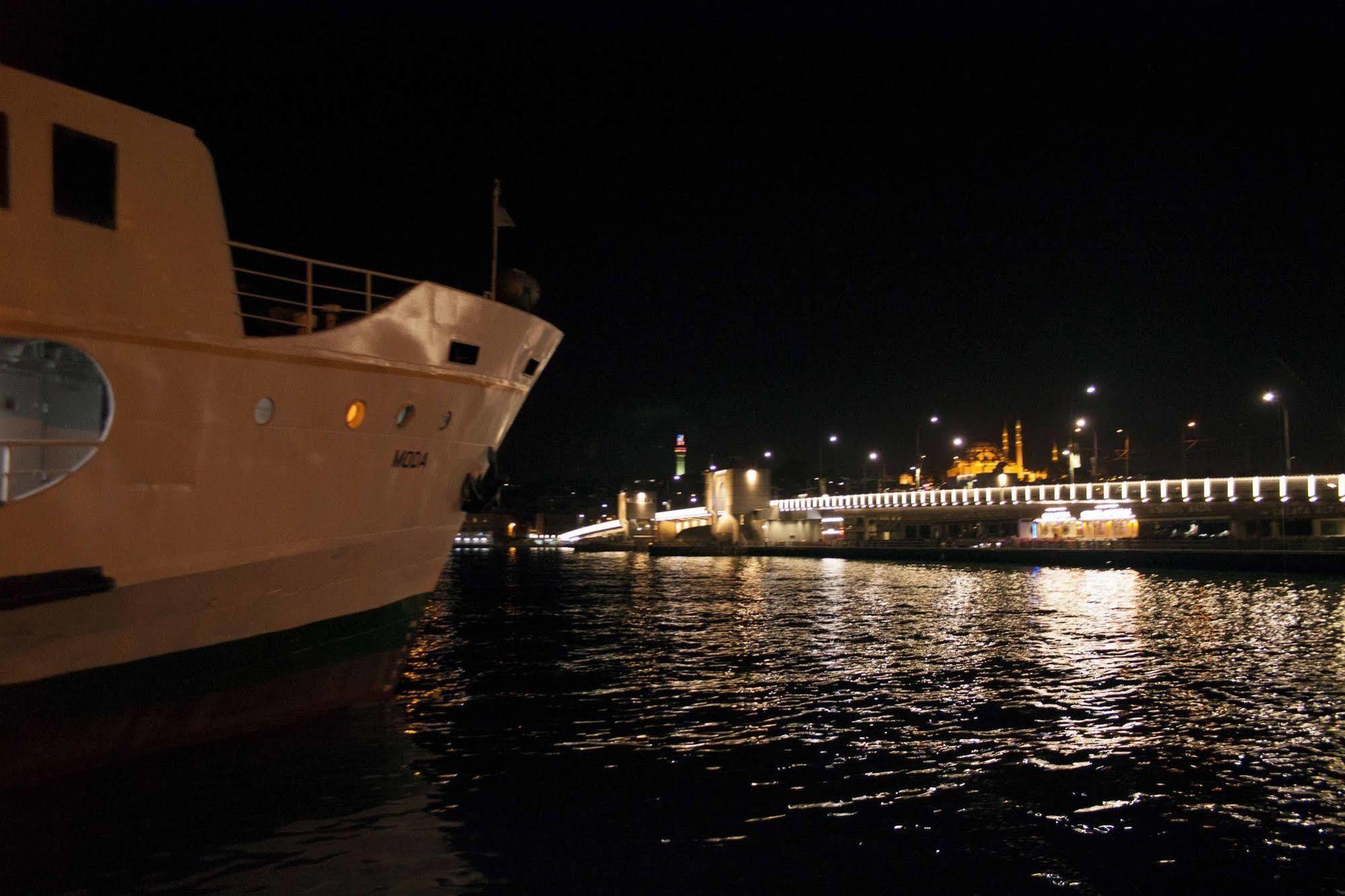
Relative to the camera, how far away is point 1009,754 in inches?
546

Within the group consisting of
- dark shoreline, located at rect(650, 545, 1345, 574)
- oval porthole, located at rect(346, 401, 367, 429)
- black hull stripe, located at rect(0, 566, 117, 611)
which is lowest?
dark shoreline, located at rect(650, 545, 1345, 574)

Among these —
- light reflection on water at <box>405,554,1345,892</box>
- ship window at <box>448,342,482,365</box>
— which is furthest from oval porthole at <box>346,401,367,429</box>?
light reflection on water at <box>405,554,1345,892</box>

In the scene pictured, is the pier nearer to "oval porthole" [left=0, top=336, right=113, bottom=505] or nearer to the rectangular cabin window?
"oval porthole" [left=0, top=336, right=113, bottom=505]

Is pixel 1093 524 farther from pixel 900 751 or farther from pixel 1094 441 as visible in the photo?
pixel 900 751

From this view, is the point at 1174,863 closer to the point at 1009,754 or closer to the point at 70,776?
the point at 1009,754

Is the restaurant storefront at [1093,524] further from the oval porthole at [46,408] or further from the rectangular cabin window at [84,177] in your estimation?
the rectangular cabin window at [84,177]

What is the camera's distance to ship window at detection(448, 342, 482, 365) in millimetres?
14250

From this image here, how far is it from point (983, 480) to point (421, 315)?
175m

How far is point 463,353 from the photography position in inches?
569

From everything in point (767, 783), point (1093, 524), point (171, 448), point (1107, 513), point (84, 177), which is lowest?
point (767, 783)

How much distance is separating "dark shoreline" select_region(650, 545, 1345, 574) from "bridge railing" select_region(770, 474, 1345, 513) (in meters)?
12.8

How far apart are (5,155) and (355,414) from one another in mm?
4731

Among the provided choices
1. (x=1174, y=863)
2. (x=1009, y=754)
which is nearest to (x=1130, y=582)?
(x=1009, y=754)

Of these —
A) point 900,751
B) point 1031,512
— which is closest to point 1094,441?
point 1031,512
